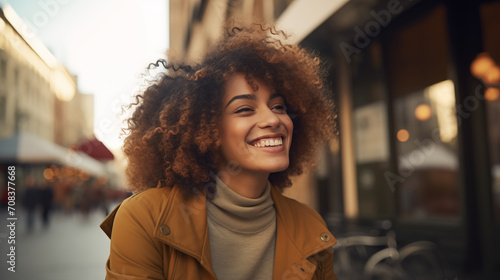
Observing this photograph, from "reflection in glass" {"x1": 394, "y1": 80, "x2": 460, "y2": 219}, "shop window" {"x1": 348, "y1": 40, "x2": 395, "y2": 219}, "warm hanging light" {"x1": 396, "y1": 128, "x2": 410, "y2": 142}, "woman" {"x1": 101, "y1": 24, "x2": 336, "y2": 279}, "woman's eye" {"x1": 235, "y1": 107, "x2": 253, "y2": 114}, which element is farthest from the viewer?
"shop window" {"x1": 348, "y1": 40, "x2": 395, "y2": 219}

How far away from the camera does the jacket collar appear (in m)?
1.62

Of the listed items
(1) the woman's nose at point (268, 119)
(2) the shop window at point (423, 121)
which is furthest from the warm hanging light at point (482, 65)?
(1) the woman's nose at point (268, 119)

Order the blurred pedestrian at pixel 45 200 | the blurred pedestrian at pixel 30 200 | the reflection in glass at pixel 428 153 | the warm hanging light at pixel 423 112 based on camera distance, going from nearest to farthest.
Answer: the reflection in glass at pixel 428 153
the warm hanging light at pixel 423 112
the blurred pedestrian at pixel 30 200
the blurred pedestrian at pixel 45 200

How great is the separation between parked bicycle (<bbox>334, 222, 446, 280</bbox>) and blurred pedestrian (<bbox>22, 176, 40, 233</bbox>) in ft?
35.4

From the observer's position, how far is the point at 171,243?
1595 mm

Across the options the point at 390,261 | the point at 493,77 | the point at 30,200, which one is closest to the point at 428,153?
the point at 493,77

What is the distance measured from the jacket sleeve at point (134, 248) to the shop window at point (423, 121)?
5.83 m

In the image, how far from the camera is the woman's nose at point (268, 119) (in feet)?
5.89

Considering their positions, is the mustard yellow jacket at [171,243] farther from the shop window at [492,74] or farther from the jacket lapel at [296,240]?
the shop window at [492,74]

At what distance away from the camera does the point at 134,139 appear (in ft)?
6.68

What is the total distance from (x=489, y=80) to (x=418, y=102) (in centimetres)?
146

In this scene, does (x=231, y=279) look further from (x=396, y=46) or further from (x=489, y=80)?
(x=396, y=46)

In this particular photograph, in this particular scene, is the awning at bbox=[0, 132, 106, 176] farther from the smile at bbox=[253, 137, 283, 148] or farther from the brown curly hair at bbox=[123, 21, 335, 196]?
the smile at bbox=[253, 137, 283, 148]

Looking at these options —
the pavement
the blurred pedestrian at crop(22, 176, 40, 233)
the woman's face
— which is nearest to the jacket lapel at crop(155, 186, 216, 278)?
the woman's face
